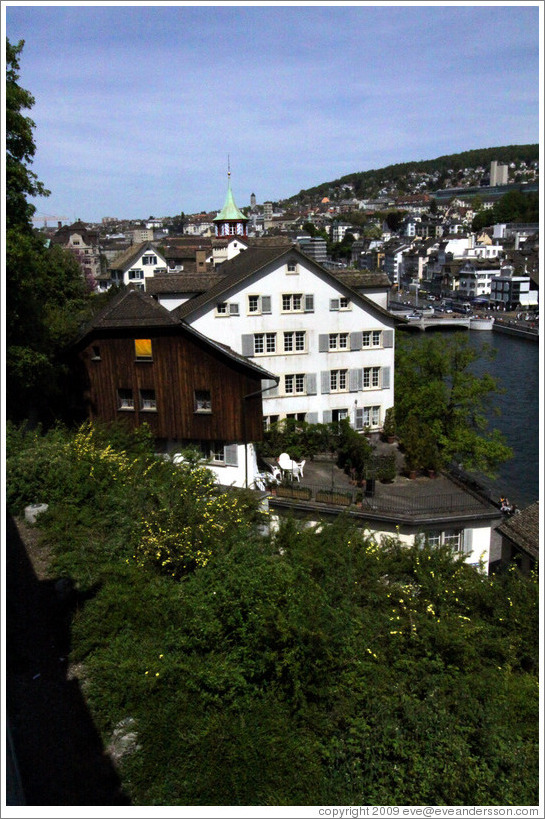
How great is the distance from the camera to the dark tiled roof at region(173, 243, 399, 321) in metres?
24.3

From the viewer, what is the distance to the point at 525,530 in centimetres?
1673

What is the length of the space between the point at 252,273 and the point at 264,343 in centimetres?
252

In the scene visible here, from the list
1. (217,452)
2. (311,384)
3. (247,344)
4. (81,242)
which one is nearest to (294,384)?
(311,384)

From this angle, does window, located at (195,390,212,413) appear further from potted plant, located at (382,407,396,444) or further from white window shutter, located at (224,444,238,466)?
potted plant, located at (382,407,396,444)

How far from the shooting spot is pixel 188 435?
2009 cm

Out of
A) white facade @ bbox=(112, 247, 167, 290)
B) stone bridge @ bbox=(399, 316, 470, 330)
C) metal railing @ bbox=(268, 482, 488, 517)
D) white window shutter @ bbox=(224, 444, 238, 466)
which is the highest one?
white facade @ bbox=(112, 247, 167, 290)

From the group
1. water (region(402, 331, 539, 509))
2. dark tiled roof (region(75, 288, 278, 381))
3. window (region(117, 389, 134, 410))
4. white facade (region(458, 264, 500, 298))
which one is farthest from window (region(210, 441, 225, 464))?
white facade (region(458, 264, 500, 298))

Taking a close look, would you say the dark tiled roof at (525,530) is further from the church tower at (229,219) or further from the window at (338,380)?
the church tower at (229,219)

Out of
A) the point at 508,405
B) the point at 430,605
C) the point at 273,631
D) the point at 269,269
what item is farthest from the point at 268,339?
the point at 508,405

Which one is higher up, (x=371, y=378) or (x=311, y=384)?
(x=371, y=378)

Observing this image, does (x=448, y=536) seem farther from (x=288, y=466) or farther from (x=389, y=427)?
(x=389, y=427)

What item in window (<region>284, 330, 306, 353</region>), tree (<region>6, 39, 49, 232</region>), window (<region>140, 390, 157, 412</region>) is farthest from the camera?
window (<region>284, 330, 306, 353</region>)

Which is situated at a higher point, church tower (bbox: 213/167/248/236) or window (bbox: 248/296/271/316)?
church tower (bbox: 213/167/248/236)

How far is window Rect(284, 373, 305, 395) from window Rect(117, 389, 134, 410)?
6.51m
